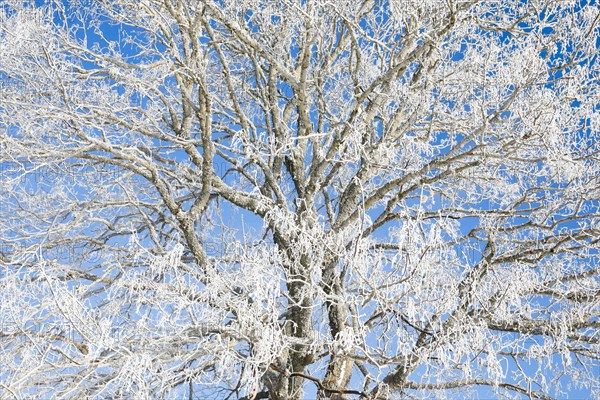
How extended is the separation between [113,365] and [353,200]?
A: 9.81ft

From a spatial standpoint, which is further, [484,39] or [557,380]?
[484,39]

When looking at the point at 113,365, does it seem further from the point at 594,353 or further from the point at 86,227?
the point at 594,353

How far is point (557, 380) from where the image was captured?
582cm

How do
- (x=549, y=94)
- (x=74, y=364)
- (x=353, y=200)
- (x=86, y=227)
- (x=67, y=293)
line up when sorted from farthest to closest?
(x=86, y=227), (x=353, y=200), (x=549, y=94), (x=74, y=364), (x=67, y=293)

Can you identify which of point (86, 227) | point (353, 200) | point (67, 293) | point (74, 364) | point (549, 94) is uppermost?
point (549, 94)

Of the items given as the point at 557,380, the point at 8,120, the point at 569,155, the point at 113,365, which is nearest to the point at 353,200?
the point at 569,155

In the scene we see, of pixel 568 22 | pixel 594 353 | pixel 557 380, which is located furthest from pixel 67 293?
pixel 568 22

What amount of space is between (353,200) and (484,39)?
217cm

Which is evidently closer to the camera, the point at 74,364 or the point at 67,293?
the point at 67,293

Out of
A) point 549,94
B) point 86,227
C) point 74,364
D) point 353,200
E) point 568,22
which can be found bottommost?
point 74,364

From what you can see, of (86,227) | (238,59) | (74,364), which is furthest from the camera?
(238,59)

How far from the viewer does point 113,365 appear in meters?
5.02

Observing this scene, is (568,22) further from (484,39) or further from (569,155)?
(569,155)

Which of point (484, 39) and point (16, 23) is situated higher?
point (484, 39)
